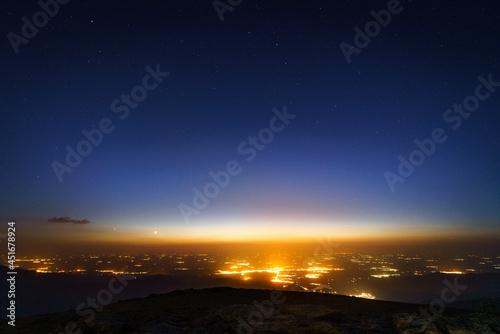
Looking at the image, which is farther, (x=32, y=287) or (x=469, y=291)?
(x=32, y=287)

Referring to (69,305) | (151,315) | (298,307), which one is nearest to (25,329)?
(151,315)

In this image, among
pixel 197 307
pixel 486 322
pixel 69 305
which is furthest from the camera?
pixel 69 305

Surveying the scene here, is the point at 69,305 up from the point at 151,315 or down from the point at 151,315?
down

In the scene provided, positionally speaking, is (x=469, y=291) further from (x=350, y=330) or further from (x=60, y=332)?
(x=60, y=332)

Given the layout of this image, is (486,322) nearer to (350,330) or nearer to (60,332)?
(350,330)

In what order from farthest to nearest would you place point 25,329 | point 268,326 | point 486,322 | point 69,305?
point 69,305, point 25,329, point 486,322, point 268,326

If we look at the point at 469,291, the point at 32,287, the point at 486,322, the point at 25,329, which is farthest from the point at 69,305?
the point at 469,291
